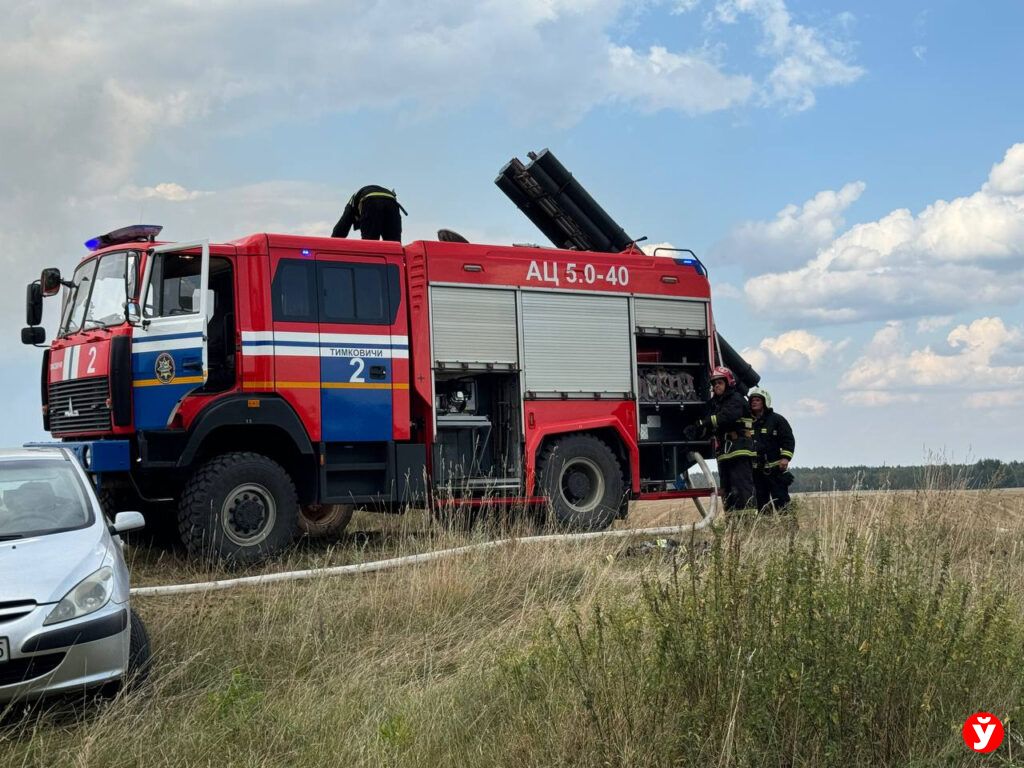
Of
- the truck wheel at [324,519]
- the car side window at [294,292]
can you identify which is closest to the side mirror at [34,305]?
the car side window at [294,292]

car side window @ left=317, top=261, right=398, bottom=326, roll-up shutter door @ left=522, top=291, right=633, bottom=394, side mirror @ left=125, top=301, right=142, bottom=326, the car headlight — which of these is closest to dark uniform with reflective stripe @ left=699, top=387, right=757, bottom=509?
roll-up shutter door @ left=522, top=291, right=633, bottom=394

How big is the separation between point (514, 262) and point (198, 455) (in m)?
4.25

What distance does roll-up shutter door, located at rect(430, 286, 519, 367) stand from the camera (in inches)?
510

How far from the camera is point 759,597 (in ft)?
17.9

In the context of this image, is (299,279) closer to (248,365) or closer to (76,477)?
(248,365)

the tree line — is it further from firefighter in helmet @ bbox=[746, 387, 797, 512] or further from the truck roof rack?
the truck roof rack

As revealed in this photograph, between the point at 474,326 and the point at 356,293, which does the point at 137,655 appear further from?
the point at 474,326

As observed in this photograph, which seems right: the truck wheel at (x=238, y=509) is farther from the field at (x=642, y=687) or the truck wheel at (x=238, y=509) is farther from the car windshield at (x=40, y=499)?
the car windshield at (x=40, y=499)

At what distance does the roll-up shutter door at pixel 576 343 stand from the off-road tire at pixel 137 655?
6.91 meters

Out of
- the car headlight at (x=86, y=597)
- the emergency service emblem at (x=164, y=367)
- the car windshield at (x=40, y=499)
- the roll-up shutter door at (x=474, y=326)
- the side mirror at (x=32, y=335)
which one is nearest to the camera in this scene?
the car headlight at (x=86, y=597)

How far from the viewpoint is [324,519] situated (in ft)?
47.0

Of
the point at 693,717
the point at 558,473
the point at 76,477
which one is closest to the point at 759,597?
the point at 693,717

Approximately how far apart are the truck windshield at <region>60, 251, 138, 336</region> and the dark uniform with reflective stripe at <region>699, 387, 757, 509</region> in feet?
22.8

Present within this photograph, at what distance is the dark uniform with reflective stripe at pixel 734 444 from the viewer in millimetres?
14391
